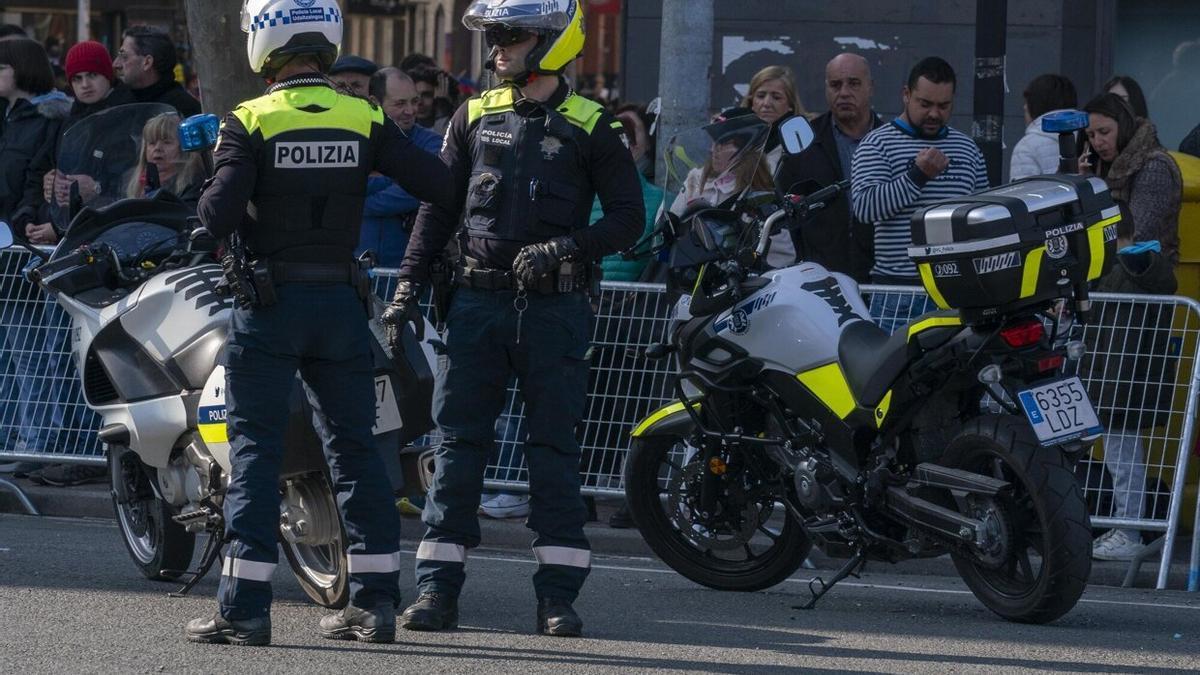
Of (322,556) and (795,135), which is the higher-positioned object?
(795,135)

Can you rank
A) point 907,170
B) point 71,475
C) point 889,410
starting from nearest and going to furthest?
point 889,410, point 907,170, point 71,475

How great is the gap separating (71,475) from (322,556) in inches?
129

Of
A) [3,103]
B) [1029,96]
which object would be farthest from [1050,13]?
[3,103]

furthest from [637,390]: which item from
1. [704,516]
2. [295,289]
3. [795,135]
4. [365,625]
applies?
[295,289]

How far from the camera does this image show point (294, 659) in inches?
230

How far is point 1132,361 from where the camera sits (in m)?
8.31

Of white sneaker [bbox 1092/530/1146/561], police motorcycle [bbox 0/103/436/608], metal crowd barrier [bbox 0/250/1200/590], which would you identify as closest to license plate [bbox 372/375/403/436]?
police motorcycle [bbox 0/103/436/608]

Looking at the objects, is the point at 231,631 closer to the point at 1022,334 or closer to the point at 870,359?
the point at 870,359

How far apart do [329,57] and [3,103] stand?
577 cm

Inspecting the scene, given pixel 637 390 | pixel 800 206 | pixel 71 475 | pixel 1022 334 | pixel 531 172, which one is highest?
pixel 531 172

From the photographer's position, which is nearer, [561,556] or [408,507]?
[561,556]

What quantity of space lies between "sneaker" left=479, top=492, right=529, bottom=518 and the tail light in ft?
10.6

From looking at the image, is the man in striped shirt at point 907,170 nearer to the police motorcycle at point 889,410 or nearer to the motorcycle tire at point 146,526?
the police motorcycle at point 889,410

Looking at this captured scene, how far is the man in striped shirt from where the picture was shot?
8719 mm
